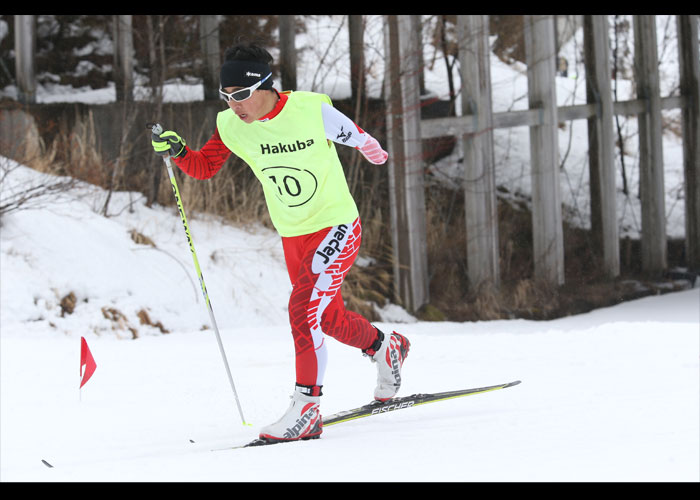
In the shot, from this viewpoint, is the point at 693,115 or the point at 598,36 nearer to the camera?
the point at 598,36

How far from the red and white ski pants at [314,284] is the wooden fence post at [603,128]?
5.90m

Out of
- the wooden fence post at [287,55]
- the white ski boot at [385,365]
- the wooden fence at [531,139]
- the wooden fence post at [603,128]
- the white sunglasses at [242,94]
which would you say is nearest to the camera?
the white sunglasses at [242,94]

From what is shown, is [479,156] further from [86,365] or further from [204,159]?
[86,365]

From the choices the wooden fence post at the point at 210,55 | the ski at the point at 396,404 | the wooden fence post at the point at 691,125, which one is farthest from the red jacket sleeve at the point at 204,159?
the wooden fence post at the point at 691,125

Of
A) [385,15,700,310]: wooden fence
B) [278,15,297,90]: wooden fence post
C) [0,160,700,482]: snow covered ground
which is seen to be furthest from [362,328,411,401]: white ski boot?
[278,15,297,90]: wooden fence post

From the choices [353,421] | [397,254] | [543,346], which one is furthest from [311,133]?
[397,254]

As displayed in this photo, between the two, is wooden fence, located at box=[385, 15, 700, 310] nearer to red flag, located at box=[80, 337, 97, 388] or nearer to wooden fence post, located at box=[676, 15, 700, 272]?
wooden fence post, located at box=[676, 15, 700, 272]

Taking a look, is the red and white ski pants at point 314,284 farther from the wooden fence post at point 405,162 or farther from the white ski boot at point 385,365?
the wooden fence post at point 405,162

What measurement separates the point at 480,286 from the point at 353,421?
13.6ft

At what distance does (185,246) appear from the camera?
8.06 metres

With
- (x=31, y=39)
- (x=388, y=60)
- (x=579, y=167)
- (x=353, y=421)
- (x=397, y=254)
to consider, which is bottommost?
(x=353, y=421)

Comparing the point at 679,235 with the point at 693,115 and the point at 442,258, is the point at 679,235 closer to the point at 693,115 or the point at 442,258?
the point at 693,115

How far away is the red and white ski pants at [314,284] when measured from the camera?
13.1 ft

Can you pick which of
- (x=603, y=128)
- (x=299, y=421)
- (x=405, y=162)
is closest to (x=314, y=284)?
(x=299, y=421)
